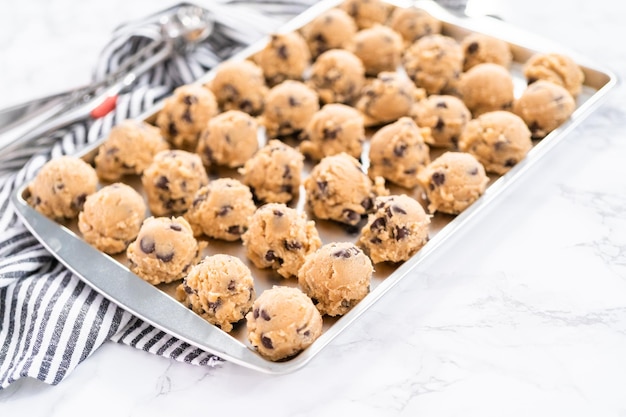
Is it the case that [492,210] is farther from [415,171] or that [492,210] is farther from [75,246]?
[75,246]

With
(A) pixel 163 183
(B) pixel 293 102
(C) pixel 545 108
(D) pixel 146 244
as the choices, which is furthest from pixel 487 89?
(D) pixel 146 244

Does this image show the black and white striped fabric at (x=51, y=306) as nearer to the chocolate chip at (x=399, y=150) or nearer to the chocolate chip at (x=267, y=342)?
the chocolate chip at (x=267, y=342)

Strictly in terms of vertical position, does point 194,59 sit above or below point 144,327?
above

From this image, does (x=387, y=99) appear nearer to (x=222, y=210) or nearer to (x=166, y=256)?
(x=222, y=210)

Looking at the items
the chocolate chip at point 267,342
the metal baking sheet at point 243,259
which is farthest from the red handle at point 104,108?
the chocolate chip at point 267,342

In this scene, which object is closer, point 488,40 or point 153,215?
point 153,215

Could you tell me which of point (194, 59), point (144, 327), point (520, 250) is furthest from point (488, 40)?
point (144, 327)
